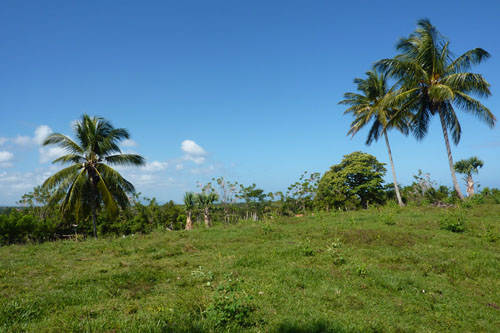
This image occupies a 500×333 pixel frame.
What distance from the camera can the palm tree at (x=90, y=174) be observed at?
15266 mm

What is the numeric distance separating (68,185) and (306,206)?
79.3ft

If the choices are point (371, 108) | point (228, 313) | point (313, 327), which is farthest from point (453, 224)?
point (371, 108)

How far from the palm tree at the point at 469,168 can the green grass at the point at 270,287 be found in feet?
80.7

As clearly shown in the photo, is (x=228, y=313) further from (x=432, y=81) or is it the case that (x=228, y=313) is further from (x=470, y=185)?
(x=470, y=185)

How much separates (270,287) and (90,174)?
48.5 feet

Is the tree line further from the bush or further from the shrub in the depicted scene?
the shrub

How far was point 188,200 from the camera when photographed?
2512 cm

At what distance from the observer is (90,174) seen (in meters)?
16.1

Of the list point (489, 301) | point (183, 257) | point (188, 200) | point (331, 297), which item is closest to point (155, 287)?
point (183, 257)

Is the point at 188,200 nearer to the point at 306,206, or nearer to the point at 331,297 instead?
the point at 306,206

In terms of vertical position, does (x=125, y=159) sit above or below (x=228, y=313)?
above

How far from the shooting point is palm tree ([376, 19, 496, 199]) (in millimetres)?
15625

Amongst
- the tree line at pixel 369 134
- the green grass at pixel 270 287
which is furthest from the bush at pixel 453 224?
the tree line at pixel 369 134

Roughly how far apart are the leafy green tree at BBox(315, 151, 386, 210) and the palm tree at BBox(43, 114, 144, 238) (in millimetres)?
19453
